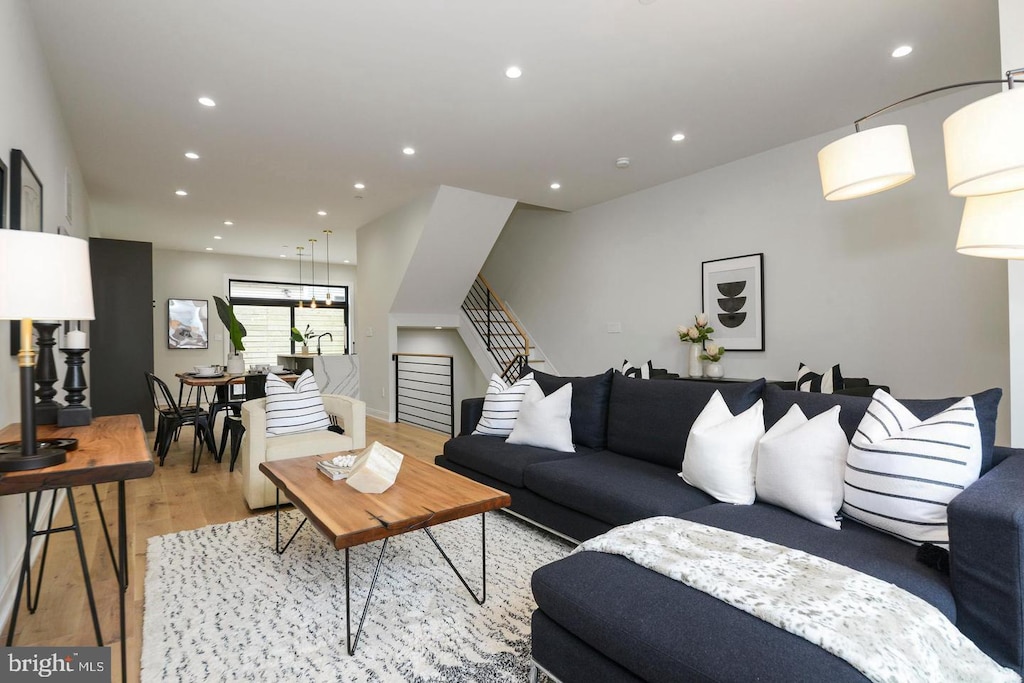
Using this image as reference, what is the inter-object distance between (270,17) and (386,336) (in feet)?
15.2

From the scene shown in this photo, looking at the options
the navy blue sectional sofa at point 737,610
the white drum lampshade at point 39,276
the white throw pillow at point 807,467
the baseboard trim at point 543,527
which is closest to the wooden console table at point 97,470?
the white drum lampshade at point 39,276

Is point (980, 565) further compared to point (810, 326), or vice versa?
point (810, 326)

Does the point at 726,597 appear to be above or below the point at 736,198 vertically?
below

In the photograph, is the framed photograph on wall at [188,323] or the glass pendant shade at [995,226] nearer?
the glass pendant shade at [995,226]

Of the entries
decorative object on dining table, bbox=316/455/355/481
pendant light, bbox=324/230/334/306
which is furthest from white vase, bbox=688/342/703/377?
pendant light, bbox=324/230/334/306

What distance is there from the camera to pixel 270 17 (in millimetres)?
2648

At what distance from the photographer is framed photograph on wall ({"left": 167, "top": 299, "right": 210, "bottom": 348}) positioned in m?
8.82

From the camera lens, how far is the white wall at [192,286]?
8.77 m

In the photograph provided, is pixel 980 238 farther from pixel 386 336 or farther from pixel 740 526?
pixel 386 336

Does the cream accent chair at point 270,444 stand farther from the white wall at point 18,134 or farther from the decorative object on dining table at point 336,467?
the white wall at point 18,134

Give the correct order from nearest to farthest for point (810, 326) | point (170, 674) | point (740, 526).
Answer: point (170, 674)
point (740, 526)
point (810, 326)

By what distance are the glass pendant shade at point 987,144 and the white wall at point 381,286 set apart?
4.96 metres

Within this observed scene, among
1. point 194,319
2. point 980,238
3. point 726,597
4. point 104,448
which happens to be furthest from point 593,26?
point 194,319

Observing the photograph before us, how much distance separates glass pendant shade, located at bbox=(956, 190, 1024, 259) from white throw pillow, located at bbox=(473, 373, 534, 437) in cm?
243
